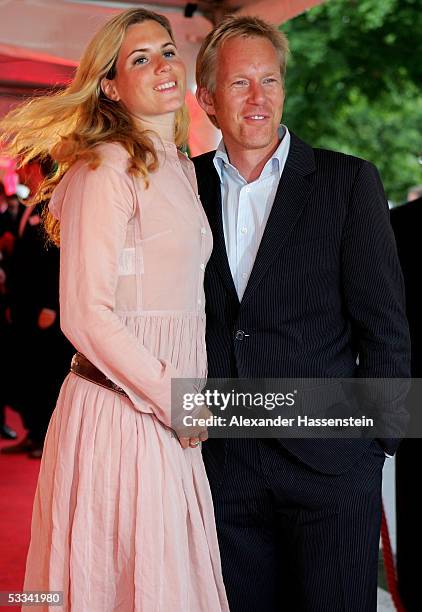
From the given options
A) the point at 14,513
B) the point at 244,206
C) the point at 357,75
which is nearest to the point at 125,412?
the point at 244,206

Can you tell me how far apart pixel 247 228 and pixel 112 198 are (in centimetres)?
49

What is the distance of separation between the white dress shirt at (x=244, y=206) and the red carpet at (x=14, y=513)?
206 cm

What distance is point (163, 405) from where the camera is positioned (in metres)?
2.26

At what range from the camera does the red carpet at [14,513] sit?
14.5 ft

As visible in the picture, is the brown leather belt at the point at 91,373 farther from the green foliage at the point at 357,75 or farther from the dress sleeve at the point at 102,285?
the green foliage at the point at 357,75

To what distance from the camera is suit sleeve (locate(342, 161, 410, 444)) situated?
2475mm

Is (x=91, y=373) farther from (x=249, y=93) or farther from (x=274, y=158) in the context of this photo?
(x=249, y=93)

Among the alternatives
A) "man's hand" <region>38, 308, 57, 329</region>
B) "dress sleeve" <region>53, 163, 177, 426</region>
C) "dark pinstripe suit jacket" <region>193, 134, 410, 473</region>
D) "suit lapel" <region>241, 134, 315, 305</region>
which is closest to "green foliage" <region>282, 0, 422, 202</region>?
"man's hand" <region>38, 308, 57, 329</region>

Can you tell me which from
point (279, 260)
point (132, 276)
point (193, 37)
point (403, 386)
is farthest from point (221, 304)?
point (193, 37)

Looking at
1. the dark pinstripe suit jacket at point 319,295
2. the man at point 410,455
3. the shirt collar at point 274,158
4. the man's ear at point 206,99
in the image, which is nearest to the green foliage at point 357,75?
the man at point 410,455

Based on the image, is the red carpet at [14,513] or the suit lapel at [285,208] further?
the red carpet at [14,513]

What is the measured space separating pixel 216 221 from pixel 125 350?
54cm

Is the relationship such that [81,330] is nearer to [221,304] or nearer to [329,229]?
[221,304]

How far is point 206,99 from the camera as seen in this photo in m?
2.78
